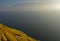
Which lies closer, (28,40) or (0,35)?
(0,35)

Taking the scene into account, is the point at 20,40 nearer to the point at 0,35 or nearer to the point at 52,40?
the point at 0,35

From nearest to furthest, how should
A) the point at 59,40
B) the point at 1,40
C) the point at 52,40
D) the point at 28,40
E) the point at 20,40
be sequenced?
the point at 1,40 → the point at 20,40 → the point at 28,40 → the point at 59,40 → the point at 52,40

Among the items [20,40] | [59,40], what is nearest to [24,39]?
[20,40]

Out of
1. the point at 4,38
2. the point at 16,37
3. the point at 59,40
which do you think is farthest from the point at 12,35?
the point at 59,40

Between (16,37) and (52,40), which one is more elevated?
(52,40)

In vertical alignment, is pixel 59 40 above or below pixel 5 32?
above

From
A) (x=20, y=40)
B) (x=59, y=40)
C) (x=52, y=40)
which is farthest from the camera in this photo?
(x=52, y=40)

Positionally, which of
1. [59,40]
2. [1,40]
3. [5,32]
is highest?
[59,40]

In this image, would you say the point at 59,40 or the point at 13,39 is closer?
the point at 13,39

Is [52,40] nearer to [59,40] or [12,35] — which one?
[59,40]
